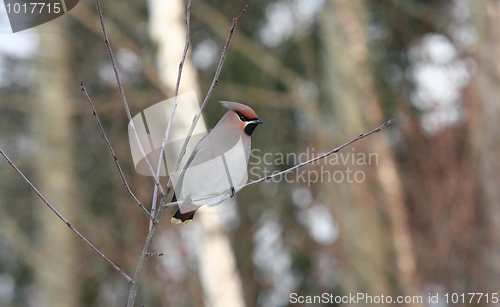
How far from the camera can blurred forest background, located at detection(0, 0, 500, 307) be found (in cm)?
677

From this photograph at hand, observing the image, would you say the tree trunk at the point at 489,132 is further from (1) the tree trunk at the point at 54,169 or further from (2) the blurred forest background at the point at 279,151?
(1) the tree trunk at the point at 54,169

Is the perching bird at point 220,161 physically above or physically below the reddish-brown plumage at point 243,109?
below

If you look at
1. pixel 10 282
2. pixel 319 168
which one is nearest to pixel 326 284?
pixel 319 168

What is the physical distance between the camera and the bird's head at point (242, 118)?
7.73ft

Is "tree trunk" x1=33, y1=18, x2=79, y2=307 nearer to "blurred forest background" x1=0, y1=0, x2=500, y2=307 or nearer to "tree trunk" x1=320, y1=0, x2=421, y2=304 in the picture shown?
"blurred forest background" x1=0, y1=0, x2=500, y2=307

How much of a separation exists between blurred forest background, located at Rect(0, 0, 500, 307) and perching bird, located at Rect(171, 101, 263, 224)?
3.59 m

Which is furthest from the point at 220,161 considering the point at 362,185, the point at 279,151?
the point at 279,151

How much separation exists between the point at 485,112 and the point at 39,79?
5538 mm

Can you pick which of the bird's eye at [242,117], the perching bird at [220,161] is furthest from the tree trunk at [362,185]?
the bird's eye at [242,117]

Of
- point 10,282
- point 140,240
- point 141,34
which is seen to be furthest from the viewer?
point 10,282

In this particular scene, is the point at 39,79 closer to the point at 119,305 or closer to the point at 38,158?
the point at 38,158

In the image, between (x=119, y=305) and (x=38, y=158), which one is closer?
(x=38, y=158)

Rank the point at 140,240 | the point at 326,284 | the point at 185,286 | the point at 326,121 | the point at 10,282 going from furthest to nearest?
the point at 10,282
the point at 326,284
the point at 326,121
the point at 140,240
the point at 185,286

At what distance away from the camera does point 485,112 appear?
21.1ft
